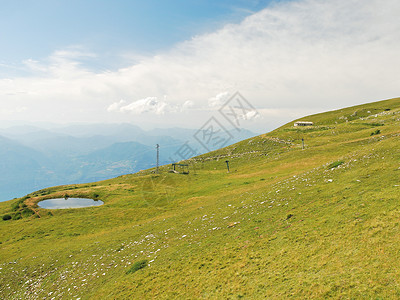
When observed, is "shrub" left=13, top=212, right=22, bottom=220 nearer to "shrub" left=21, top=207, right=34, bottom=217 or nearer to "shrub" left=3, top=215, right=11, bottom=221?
"shrub" left=21, top=207, right=34, bottom=217

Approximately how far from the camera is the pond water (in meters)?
56.9

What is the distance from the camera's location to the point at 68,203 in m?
59.9

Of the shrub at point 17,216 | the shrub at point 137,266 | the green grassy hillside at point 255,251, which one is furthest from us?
the shrub at point 17,216

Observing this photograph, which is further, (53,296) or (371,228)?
(53,296)

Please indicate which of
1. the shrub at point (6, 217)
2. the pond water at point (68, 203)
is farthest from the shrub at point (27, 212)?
the pond water at point (68, 203)

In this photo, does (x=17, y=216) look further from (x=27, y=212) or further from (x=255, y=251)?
(x=255, y=251)

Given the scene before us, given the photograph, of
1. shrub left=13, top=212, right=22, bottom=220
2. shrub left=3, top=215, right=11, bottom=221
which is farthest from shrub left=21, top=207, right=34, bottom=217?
shrub left=3, top=215, right=11, bottom=221

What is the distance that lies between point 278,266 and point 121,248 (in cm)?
2017

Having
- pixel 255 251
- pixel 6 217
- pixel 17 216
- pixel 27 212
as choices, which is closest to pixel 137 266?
pixel 255 251

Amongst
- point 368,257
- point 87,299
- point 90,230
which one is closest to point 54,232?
point 90,230

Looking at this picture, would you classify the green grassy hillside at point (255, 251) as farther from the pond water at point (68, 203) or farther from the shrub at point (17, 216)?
the pond water at point (68, 203)

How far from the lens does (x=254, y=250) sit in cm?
1507

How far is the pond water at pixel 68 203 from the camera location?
56.9 meters

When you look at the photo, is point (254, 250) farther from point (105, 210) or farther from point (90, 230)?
point (105, 210)
